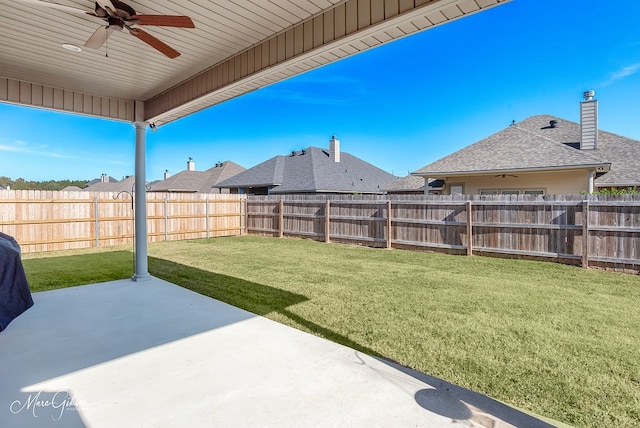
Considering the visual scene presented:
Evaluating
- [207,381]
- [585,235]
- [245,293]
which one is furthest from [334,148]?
[207,381]

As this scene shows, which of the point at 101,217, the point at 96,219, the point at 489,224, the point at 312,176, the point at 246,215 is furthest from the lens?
the point at 312,176

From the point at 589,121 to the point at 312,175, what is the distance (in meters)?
11.4

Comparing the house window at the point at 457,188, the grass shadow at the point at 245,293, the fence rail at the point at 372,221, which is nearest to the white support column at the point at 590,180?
the house window at the point at 457,188

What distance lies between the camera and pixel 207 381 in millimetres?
2375

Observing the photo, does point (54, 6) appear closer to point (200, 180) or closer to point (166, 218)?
point (166, 218)

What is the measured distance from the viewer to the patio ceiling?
2.90 metres

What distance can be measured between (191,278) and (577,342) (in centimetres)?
529

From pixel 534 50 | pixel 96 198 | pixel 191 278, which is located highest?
pixel 534 50

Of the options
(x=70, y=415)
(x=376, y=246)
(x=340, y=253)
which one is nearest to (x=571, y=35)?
(x=376, y=246)

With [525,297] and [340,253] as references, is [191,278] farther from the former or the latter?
[525,297]

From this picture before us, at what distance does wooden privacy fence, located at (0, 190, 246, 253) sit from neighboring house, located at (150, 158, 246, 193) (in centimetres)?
1196

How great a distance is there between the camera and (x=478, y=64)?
1523 cm

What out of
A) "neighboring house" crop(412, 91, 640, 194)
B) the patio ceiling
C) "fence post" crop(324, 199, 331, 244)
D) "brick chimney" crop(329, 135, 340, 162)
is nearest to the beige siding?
"neighboring house" crop(412, 91, 640, 194)

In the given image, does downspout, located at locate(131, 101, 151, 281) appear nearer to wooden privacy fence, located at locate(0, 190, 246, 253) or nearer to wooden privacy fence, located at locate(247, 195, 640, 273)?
wooden privacy fence, located at locate(0, 190, 246, 253)
